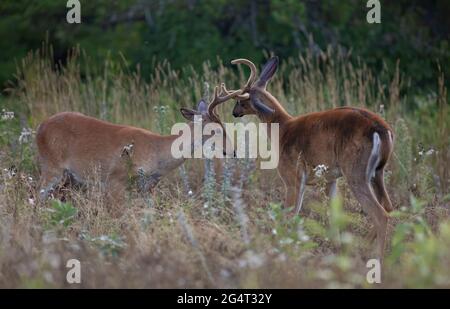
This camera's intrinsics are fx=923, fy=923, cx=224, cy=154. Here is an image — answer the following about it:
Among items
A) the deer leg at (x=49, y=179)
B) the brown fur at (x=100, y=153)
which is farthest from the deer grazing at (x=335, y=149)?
the deer leg at (x=49, y=179)

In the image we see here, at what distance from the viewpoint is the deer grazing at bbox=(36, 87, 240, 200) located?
8.71 meters

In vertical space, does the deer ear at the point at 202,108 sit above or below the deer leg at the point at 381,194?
above

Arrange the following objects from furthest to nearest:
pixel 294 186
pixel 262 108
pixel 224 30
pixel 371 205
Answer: pixel 224 30
pixel 262 108
pixel 294 186
pixel 371 205

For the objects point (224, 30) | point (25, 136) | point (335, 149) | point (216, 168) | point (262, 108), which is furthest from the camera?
point (224, 30)

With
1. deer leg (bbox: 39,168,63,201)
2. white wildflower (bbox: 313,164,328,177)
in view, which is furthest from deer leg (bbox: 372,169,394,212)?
deer leg (bbox: 39,168,63,201)

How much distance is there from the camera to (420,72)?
15.8 meters

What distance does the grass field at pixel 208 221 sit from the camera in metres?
5.66

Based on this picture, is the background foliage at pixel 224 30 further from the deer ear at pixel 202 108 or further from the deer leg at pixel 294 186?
the deer leg at pixel 294 186

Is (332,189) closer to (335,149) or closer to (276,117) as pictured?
(335,149)

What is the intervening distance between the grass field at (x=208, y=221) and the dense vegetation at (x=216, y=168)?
0.06 feet

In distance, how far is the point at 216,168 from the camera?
10055mm

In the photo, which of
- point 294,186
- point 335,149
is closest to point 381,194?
point 335,149

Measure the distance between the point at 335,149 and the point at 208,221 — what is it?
1.28m

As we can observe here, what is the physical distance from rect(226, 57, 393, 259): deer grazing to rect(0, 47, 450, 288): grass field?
0.21 metres
